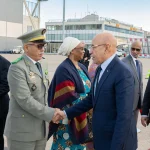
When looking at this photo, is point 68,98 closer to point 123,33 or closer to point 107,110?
point 107,110

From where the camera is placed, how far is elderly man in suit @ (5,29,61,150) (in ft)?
8.70

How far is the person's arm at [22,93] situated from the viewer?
262 centimetres

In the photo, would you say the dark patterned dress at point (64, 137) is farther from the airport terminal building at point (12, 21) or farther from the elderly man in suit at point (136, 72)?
the airport terminal building at point (12, 21)

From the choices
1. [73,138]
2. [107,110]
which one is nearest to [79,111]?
[73,138]

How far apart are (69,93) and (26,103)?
0.72 meters

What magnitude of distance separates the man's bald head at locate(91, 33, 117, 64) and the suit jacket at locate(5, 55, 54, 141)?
0.66 m

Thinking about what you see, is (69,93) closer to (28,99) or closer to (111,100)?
(28,99)

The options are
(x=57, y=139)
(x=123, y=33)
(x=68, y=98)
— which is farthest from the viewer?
→ (x=123, y=33)

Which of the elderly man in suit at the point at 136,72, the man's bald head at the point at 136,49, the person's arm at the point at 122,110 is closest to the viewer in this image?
the person's arm at the point at 122,110

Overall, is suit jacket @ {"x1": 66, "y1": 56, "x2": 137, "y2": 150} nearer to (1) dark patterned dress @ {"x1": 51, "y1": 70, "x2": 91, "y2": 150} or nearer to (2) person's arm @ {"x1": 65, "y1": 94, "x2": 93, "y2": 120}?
(2) person's arm @ {"x1": 65, "y1": 94, "x2": 93, "y2": 120}

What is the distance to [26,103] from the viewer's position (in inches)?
104

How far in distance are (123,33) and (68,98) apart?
83.8 m

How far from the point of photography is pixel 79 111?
10.0ft

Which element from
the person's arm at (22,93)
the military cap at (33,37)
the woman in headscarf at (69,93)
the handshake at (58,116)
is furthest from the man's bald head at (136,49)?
the person's arm at (22,93)
